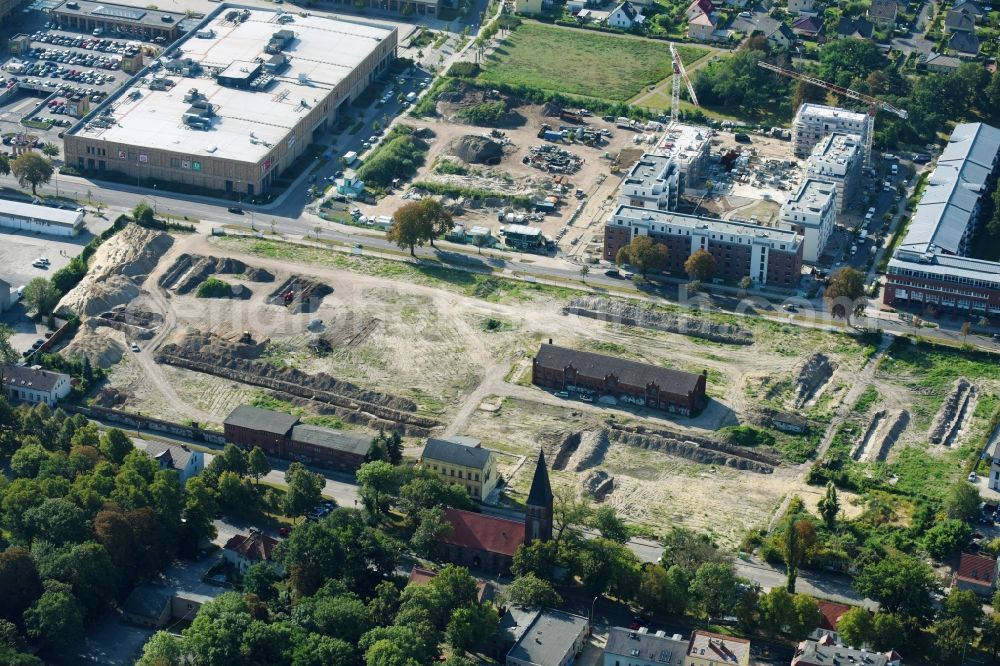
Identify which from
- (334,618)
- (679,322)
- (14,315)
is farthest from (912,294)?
(14,315)

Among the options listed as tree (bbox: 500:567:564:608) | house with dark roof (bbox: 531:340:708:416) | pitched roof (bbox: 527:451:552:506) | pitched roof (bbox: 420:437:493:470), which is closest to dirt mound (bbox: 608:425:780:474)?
house with dark roof (bbox: 531:340:708:416)

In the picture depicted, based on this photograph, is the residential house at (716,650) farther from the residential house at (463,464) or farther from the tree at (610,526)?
the residential house at (463,464)

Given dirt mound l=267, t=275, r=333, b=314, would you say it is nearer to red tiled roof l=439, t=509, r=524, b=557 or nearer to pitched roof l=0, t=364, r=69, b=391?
pitched roof l=0, t=364, r=69, b=391

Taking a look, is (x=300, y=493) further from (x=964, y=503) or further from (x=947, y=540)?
(x=964, y=503)

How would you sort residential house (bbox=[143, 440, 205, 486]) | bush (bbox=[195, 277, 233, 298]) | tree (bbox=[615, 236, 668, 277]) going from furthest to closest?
tree (bbox=[615, 236, 668, 277]) < bush (bbox=[195, 277, 233, 298]) < residential house (bbox=[143, 440, 205, 486])

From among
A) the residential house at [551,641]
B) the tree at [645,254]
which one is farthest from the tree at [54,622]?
the tree at [645,254]

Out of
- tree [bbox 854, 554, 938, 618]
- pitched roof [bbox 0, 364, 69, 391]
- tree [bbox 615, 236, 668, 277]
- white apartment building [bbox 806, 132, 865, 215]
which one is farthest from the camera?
white apartment building [bbox 806, 132, 865, 215]

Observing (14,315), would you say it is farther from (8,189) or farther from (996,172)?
(996,172)
